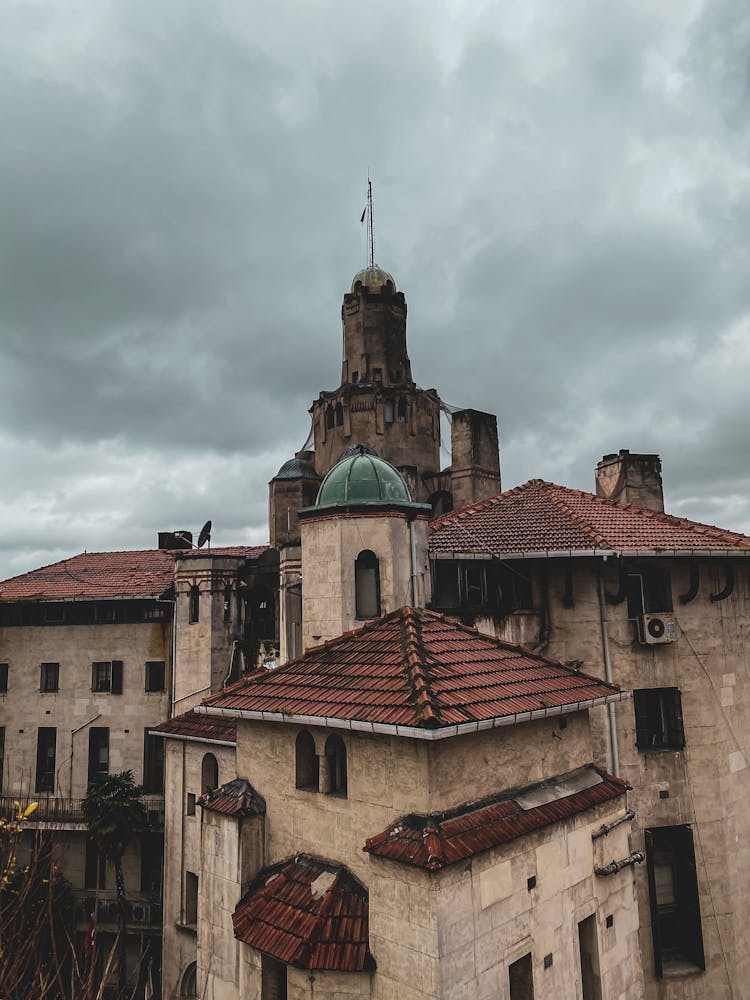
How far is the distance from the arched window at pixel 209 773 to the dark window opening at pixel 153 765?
9.52 meters

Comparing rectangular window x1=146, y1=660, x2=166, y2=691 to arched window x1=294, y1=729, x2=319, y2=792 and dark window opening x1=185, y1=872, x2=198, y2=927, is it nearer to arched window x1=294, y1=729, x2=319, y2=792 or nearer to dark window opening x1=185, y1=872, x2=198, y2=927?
dark window opening x1=185, y1=872, x2=198, y2=927

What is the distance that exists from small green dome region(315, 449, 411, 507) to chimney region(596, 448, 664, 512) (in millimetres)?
12040

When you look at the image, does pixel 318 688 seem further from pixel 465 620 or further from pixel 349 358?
pixel 349 358

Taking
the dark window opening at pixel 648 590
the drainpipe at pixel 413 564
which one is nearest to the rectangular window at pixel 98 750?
the drainpipe at pixel 413 564

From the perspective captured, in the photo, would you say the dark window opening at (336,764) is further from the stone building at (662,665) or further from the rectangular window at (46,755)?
the rectangular window at (46,755)

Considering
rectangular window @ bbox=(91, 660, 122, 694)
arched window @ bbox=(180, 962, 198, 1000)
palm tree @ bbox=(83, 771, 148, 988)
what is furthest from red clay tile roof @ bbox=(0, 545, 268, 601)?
arched window @ bbox=(180, 962, 198, 1000)

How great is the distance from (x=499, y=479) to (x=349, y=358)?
40.5ft

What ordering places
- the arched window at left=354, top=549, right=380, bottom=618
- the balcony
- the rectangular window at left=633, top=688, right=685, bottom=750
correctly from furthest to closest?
the balcony, the rectangular window at left=633, top=688, right=685, bottom=750, the arched window at left=354, top=549, right=380, bottom=618

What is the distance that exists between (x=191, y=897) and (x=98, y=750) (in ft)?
35.0

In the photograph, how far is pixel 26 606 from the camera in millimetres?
31609

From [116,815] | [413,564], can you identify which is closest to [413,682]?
[413,564]

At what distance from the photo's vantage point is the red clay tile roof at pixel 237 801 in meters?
11.1

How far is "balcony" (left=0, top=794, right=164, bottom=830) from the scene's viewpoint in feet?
95.1

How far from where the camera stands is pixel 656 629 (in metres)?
15.5
